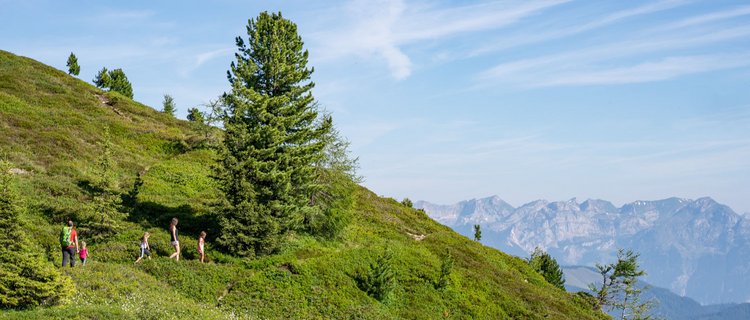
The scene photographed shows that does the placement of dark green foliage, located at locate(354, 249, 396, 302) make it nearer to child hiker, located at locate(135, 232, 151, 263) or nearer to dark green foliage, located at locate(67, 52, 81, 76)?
child hiker, located at locate(135, 232, 151, 263)

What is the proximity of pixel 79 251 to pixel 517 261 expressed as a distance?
39.9 meters

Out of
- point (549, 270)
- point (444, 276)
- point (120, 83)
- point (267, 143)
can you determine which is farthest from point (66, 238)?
point (120, 83)

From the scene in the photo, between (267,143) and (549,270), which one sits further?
(549,270)

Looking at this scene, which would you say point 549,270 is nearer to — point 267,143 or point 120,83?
point 267,143

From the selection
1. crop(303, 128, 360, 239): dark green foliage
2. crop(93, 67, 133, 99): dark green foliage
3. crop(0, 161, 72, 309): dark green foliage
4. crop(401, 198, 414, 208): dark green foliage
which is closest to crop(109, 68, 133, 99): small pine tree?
crop(93, 67, 133, 99): dark green foliage

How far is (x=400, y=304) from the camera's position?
32.0m

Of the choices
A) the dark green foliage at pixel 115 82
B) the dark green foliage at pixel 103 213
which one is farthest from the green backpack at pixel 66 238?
the dark green foliage at pixel 115 82

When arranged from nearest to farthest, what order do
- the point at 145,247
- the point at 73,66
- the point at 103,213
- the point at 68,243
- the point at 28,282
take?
1. the point at 28,282
2. the point at 68,243
3. the point at 145,247
4. the point at 103,213
5. the point at 73,66

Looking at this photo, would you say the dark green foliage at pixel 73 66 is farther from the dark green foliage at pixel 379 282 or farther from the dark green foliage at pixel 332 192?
the dark green foliage at pixel 379 282

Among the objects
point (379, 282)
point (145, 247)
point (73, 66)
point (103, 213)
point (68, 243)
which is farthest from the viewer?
point (73, 66)

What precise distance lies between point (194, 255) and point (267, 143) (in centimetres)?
752

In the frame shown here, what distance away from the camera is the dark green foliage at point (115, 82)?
90.8m

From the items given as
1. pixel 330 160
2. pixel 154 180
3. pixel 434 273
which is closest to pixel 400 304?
pixel 434 273

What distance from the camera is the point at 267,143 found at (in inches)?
1281
